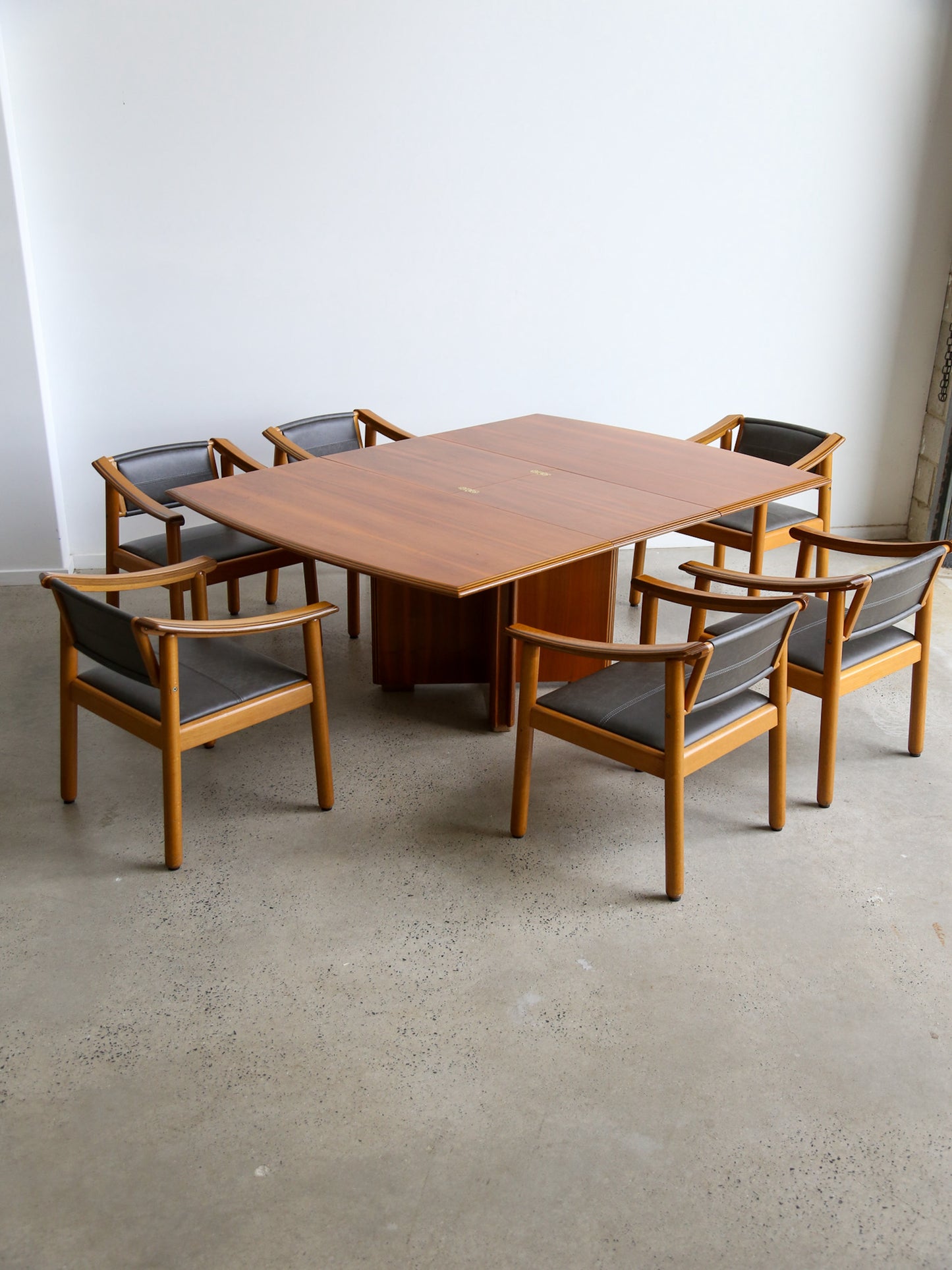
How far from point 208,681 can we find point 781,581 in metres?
1.61

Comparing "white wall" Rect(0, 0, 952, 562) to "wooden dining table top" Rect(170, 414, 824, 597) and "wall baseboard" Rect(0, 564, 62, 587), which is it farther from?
"wooden dining table top" Rect(170, 414, 824, 597)

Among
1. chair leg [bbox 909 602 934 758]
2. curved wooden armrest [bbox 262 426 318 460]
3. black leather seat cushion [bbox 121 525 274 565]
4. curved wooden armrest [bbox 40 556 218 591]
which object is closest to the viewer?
curved wooden armrest [bbox 40 556 218 591]

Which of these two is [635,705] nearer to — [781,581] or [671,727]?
[671,727]

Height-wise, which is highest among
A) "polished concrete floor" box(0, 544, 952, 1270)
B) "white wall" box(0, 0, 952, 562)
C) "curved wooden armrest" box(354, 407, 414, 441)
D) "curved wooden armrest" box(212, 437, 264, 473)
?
"white wall" box(0, 0, 952, 562)

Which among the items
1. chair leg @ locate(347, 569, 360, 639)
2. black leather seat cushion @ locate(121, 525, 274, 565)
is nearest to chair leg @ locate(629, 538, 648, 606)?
chair leg @ locate(347, 569, 360, 639)

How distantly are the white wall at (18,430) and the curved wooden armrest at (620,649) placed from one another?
2838mm

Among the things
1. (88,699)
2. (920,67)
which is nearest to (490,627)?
(88,699)

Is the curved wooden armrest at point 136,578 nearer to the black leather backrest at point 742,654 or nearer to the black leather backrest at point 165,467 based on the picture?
the black leather backrest at point 165,467

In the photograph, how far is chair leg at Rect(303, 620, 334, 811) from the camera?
3007 millimetres

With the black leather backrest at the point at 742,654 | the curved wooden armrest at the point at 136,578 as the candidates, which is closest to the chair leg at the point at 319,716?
the curved wooden armrest at the point at 136,578

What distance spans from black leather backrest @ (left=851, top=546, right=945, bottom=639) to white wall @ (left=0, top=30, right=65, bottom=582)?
3.46 m

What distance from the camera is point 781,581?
9.84 ft

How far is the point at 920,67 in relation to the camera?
4820 mm

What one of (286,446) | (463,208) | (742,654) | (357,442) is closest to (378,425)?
(357,442)
